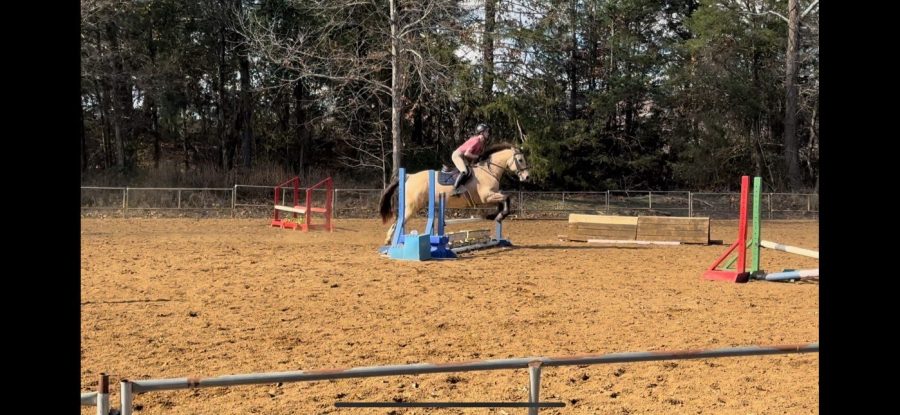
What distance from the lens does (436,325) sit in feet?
20.6

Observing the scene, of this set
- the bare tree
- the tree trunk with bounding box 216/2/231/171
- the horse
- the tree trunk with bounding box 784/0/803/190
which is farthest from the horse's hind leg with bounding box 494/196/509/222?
the tree trunk with bounding box 216/2/231/171

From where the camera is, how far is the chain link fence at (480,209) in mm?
21516

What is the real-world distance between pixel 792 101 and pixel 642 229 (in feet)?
51.3

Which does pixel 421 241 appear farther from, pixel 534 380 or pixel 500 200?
pixel 534 380

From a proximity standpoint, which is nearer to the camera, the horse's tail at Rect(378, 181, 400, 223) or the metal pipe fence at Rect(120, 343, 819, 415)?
the metal pipe fence at Rect(120, 343, 819, 415)

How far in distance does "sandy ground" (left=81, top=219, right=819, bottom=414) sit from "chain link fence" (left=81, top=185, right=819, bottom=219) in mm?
9709

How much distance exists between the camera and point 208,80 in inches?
1186

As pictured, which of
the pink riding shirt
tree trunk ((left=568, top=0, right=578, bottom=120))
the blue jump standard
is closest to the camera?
the blue jump standard

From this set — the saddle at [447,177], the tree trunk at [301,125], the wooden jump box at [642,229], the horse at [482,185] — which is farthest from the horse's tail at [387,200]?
the tree trunk at [301,125]

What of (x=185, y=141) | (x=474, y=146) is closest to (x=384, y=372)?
(x=474, y=146)

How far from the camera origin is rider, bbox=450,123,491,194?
491 inches

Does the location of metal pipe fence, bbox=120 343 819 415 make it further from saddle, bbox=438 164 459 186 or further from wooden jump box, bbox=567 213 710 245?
wooden jump box, bbox=567 213 710 245

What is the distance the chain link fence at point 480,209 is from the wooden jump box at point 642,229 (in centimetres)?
725
